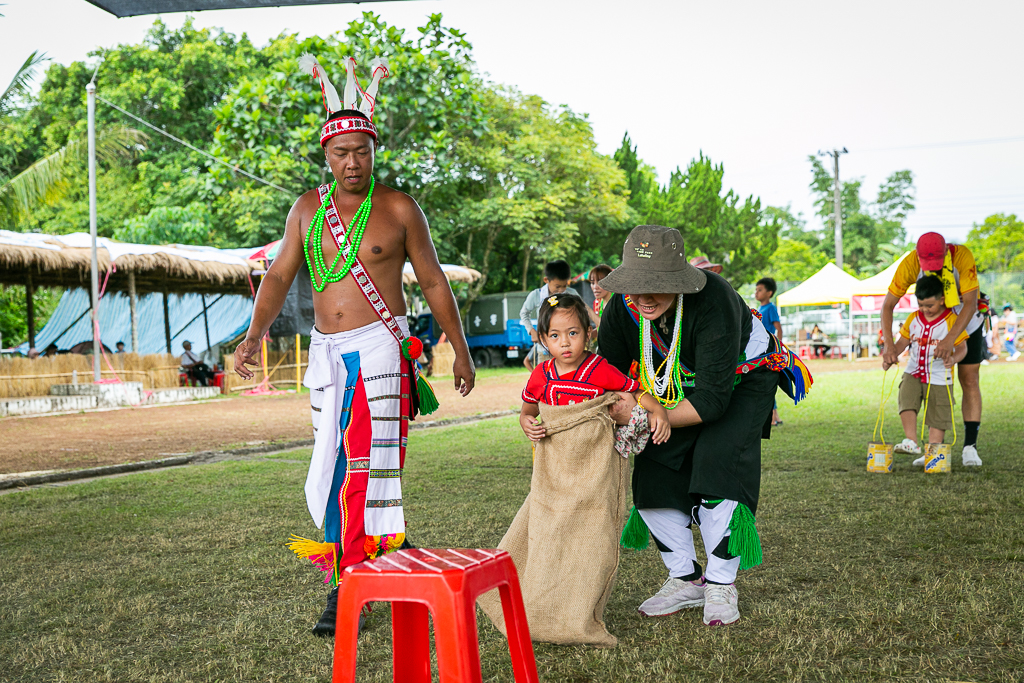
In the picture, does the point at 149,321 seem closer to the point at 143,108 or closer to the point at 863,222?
the point at 143,108

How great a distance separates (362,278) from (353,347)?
281mm

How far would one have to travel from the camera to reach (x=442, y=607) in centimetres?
194

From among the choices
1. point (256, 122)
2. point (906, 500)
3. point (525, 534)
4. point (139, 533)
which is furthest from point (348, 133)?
point (256, 122)

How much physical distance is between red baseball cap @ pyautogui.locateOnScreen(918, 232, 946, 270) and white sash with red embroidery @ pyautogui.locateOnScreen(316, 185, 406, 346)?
452 centimetres

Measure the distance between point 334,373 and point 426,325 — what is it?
74.6 ft

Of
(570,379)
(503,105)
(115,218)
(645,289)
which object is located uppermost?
(503,105)

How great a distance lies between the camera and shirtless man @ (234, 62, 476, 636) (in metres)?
3.45

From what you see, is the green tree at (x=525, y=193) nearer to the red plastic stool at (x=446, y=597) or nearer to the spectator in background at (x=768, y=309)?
the spectator in background at (x=768, y=309)

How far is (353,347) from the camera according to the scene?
138 inches

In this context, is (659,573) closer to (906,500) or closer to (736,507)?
(736,507)

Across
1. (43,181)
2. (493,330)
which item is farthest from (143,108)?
(493,330)

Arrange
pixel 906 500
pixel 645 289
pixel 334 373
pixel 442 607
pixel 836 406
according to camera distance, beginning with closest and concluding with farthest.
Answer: pixel 442 607 → pixel 645 289 → pixel 334 373 → pixel 906 500 → pixel 836 406

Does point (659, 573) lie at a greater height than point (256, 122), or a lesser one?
lesser

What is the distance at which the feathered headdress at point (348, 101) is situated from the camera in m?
3.56
